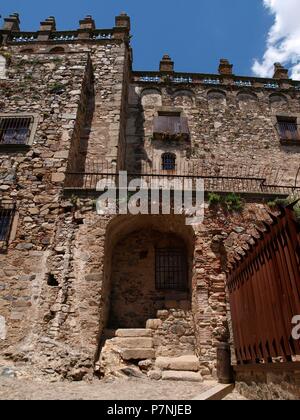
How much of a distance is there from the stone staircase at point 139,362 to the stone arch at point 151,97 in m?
11.1

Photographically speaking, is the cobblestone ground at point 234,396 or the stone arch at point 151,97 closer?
the cobblestone ground at point 234,396

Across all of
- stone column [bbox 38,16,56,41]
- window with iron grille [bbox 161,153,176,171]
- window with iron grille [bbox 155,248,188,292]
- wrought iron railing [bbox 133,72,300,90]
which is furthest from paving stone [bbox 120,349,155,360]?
stone column [bbox 38,16,56,41]

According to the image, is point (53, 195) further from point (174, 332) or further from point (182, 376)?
point (182, 376)

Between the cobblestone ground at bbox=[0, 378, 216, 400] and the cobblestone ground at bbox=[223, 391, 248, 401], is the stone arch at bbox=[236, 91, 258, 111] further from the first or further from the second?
the cobblestone ground at bbox=[0, 378, 216, 400]

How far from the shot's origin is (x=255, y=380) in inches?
205

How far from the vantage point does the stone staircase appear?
7.00 metres

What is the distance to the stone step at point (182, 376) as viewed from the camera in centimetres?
688

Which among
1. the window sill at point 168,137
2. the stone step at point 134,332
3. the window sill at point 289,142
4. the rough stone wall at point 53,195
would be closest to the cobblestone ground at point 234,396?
the stone step at point 134,332

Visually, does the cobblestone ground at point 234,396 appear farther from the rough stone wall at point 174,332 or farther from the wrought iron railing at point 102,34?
the wrought iron railing at point 102,34

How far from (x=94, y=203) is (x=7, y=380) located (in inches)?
180

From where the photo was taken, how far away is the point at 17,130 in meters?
10.5

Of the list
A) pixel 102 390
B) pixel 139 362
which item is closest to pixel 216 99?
pixel 139 362

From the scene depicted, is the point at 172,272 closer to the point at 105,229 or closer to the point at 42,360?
the point at 105,229
